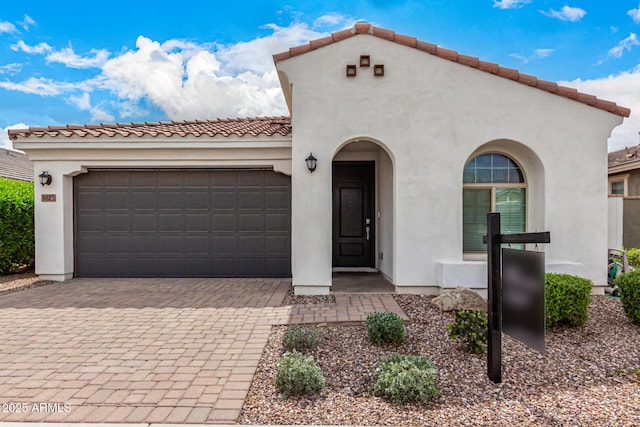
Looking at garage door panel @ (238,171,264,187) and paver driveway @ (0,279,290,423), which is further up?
garage door panel @ (238,171,264,187)

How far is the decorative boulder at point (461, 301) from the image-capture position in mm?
5430

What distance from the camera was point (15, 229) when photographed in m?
8.92

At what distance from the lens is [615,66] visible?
1127 centimetres

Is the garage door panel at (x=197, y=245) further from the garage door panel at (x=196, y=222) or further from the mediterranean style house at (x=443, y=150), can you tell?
the mediterranean style house at (x=443, y=150)

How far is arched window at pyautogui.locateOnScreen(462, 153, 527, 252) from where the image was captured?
718 centimetres

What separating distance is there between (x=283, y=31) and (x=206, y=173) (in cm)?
477

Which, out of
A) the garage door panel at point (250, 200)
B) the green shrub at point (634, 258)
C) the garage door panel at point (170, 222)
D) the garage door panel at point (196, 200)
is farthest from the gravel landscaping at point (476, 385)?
the green shrub at point (634, 258)

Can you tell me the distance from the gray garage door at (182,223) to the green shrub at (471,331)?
489cm

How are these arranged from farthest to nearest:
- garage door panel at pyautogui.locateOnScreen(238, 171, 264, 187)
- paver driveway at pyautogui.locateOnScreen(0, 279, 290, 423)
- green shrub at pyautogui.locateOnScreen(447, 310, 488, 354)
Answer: garage door panel at pyautogui.locateOnScreen(238, 171, 264, 187) < green shrub at pyautogui.locateOnScreen(447, 310, 488, 354) < paver driveway at pyautogui.locateOnScreen(0, 279, 290, 423)

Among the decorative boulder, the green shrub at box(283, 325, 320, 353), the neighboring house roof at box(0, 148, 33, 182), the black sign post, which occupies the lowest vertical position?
the green shrub at box(283, 325, 320, 353)

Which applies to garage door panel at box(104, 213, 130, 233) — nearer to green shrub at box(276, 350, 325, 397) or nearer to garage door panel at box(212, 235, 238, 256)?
garage door panel at box(212, 235, 238, 256)

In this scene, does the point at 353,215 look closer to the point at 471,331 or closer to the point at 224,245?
the point at 224,245

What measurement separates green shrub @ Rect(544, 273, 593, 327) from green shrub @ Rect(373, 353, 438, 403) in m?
2.52

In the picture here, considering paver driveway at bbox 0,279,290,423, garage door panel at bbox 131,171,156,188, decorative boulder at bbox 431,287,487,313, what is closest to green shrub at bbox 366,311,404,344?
paver driveway at bbox 0,279,290,423
